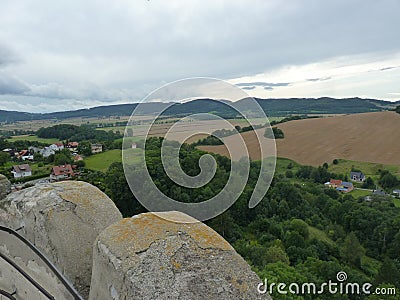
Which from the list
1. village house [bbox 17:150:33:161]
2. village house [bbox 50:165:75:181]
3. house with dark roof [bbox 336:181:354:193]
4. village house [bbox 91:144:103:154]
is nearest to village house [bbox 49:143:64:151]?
village house [bbox 17:150:33:161]

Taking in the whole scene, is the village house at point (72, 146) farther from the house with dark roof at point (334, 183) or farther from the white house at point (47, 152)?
the house with dark roof at point (334, 183)

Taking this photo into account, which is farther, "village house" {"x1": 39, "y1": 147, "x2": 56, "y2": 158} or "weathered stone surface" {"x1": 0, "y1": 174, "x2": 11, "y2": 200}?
"village house" {"x1": 39, "y1": 147, "x2": 56, "y2": 158}

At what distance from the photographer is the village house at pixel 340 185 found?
4426 cm

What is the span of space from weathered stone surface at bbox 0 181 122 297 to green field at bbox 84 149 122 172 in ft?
126

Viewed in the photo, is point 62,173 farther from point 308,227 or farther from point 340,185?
point 340,185

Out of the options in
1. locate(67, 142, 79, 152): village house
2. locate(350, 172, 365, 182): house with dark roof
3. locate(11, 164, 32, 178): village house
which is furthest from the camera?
locate(67, 142, 79, 152): village house

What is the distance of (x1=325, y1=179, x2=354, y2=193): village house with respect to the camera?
44259 millimetres

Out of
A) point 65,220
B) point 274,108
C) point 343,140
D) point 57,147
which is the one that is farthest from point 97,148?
point 65,220

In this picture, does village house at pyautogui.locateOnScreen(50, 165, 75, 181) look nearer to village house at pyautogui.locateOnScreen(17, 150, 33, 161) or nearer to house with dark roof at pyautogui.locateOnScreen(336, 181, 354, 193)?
village house at pyautogui.locateOnScreen(17, 150, 33, 161)

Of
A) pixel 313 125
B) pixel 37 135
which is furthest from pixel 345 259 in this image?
pixel 37 135

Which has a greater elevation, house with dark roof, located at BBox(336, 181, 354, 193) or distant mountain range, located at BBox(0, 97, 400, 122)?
distant mountain range, located at BBox(0, 97, 400, 122)

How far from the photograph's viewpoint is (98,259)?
287 centimetres

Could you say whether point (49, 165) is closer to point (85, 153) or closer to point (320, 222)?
point (85, 153)

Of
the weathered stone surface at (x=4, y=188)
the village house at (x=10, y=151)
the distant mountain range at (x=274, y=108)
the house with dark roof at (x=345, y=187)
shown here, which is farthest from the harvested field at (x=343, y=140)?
the village house at (x=10, y=151)
